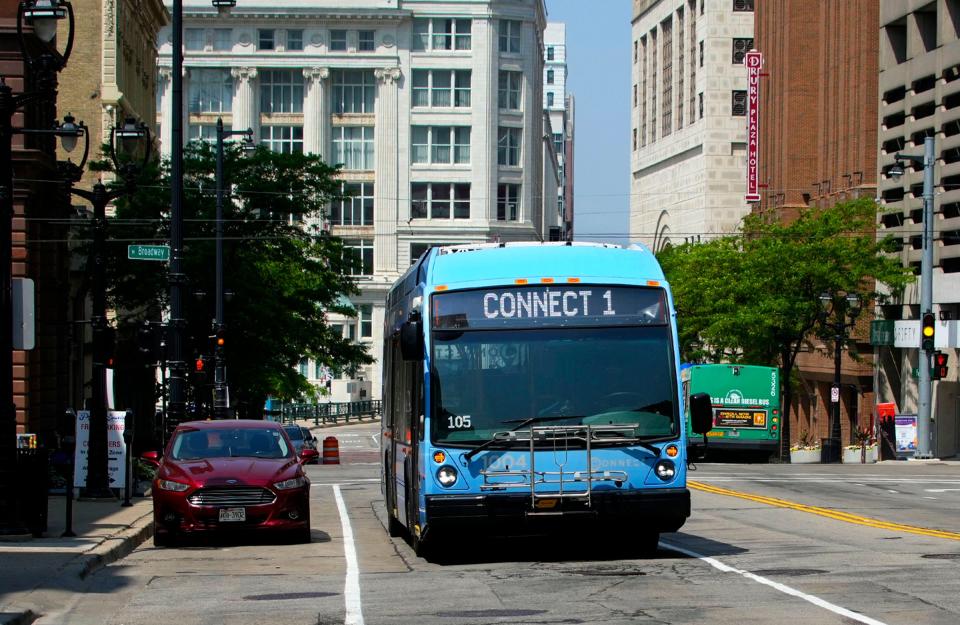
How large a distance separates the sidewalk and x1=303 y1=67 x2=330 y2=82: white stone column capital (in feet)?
289

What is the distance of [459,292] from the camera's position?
16.5 meters

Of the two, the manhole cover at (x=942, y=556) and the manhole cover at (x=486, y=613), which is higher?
the manhole cover at (x=486, y=613)

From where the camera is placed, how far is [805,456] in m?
69.5

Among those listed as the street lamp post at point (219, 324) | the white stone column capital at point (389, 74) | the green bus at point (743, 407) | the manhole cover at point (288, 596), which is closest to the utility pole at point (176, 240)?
the street lamp post at point (219, 324)

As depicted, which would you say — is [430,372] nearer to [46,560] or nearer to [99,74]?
[46,560]

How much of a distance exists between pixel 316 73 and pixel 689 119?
3204 centimetres

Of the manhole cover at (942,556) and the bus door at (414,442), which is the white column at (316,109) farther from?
the manhole cover at (942,556)

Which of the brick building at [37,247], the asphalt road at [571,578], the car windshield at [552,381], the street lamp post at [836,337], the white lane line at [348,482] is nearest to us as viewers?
the asphalt road at [571,578]

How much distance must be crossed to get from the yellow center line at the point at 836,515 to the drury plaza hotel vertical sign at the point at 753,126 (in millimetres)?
64695

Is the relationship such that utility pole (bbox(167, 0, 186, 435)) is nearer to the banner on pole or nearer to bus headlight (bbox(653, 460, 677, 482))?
the banner on pole

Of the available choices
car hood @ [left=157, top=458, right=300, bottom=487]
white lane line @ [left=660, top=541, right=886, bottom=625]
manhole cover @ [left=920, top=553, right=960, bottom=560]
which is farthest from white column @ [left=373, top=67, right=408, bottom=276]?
manhole cover @ [left=920, top=553, right=960, bottom=560]

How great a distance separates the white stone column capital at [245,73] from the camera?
112 metres

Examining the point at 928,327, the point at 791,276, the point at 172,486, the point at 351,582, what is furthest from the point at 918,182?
the point at 351,582

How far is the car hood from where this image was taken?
1952cm
